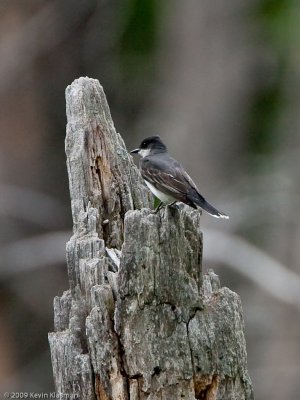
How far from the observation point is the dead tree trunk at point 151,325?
603cm

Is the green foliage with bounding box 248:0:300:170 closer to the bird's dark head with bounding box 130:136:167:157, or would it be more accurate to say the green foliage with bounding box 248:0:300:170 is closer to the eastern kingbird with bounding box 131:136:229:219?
the bird's dark head with bounding box 130:136:167:157

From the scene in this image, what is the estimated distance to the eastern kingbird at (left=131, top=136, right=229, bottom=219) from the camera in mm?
7141

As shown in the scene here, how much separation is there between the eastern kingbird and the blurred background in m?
7.71

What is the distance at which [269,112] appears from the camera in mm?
21062

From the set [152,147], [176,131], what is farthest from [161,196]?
[176,131]

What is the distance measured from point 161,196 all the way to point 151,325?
4.34 ft

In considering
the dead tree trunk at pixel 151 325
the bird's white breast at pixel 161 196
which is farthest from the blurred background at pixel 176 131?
the dead tree trunk at pixel 151 325

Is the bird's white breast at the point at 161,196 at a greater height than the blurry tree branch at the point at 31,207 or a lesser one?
lesser

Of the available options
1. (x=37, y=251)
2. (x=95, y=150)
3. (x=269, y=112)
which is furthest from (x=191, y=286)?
(x=269, y=112)

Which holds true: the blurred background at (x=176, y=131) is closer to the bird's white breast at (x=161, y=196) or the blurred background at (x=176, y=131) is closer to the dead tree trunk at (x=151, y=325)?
the bird's white breast at (x=161, y=196)

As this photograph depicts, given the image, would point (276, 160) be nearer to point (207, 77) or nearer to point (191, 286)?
point (207, 77)

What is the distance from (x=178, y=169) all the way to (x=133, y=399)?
202 centimetres

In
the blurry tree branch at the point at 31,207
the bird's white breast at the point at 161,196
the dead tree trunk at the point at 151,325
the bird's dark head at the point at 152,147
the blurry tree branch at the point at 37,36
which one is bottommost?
the dead tree trunk at the point at 151,325

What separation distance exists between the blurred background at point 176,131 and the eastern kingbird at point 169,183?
7.71 m
